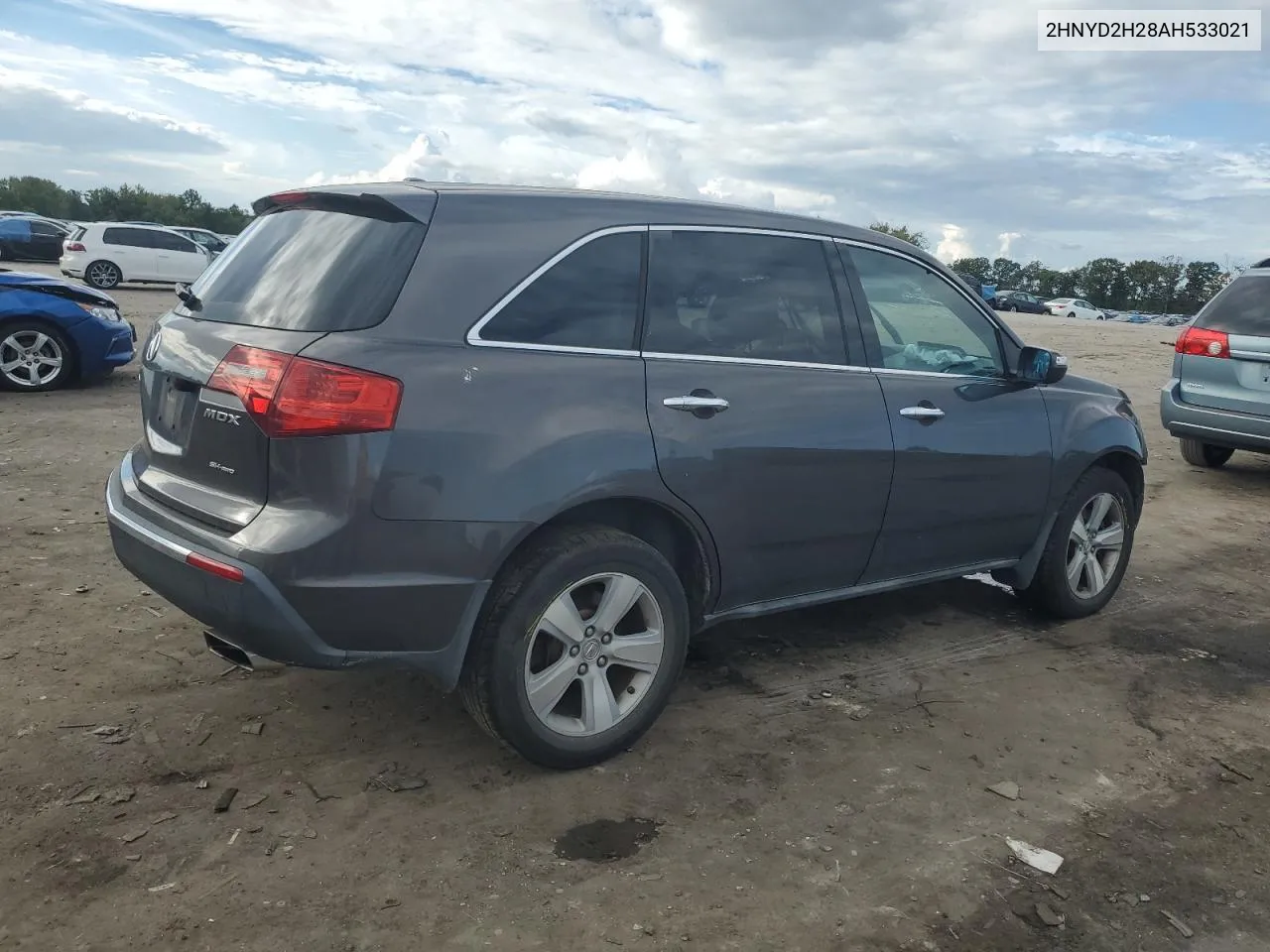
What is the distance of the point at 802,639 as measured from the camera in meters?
4.80

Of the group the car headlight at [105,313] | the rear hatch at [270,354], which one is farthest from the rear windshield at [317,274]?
the car headlight at [105,313]

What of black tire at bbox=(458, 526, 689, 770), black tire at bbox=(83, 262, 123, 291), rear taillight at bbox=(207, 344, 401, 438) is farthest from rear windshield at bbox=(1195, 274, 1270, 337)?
black tire at bbox=(83, 262, 123, 291)

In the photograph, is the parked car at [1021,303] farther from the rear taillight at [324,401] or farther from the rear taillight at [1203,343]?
the rear taillight at [324,401]

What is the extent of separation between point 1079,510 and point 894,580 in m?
1.26

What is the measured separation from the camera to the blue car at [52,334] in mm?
9555

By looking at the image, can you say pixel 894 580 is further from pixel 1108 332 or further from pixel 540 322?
pixel 1108 332

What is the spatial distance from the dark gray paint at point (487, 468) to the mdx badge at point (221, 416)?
4cm

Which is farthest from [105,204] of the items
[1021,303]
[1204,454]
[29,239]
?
[1204,454]

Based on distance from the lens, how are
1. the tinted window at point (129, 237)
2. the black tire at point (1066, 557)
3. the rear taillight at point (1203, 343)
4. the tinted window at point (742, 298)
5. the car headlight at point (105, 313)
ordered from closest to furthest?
the tinted window at point (742, 298), the black tire at point (1066, 557), the rear taillight at point (1203, 343), the car headlight at point (105, 313), the tinted window at point (129, 237)

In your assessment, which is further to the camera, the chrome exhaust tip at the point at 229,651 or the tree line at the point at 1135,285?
the tree line at the point at 1135,285

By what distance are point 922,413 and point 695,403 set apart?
1.22m

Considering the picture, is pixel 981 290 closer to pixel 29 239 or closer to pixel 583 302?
Answer: pixel 29 239

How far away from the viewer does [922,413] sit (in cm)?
427

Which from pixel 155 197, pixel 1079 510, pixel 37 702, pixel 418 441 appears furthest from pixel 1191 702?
pixel 155 197
